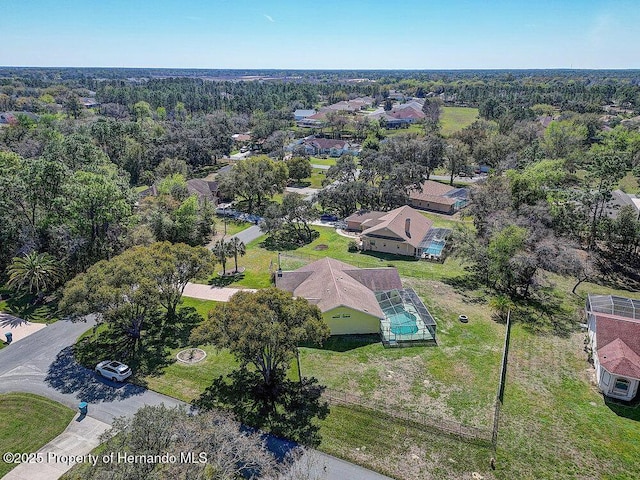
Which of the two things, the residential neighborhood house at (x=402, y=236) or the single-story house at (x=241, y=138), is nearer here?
the residential neighborhood house at (x=402, y=236)

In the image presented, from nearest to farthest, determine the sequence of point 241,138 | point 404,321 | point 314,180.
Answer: point 404,321, point 314,180, point 241,138

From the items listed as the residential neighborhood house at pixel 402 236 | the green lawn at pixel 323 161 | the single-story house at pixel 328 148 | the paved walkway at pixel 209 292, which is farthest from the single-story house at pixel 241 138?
the paved walkway at pixel 209 292

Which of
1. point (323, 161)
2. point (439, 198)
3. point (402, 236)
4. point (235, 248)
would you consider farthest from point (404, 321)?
point (323, 161)

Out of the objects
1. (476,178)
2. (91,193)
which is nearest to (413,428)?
(91,193)

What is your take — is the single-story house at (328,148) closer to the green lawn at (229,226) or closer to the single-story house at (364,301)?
the green lawn at (229,226)

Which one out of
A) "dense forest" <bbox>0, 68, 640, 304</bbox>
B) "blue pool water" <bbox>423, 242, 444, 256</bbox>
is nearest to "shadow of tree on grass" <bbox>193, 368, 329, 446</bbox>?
"dense forest" <bbox>0, 68, 640, 304</bbox>

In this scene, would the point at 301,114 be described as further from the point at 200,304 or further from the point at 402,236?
the point at 200,304
